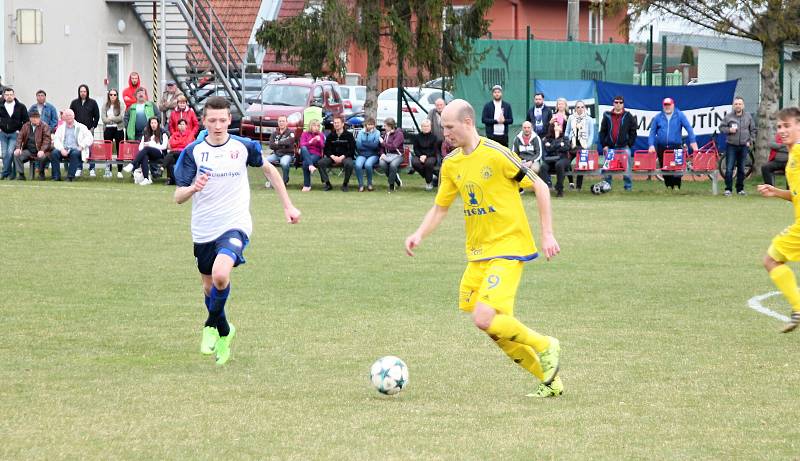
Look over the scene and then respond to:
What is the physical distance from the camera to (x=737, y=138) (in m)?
22.5

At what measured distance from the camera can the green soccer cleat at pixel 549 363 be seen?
7047 millimetres

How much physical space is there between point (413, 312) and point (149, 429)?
426cm

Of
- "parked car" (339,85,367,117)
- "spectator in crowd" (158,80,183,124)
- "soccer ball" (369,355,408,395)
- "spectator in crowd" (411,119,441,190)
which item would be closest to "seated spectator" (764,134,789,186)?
"spectator in crowd" (411,119,441,190)

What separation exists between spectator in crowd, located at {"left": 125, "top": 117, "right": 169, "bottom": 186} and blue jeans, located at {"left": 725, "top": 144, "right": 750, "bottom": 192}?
10666mm

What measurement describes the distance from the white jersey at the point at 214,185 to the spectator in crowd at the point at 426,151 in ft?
49.2

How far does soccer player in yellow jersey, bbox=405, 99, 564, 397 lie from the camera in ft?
23.0

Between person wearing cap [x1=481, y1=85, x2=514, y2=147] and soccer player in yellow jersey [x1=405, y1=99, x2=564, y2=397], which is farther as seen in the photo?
person wearing cap [x1=481, y1=85, x2=514, y2=147]

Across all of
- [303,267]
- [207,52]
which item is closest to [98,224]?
[303,267]

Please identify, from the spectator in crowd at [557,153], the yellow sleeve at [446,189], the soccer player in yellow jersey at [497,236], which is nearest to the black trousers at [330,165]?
the spectator in crowd at [557,153]

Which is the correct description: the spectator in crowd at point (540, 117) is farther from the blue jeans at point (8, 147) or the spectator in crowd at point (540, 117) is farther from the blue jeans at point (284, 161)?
the blue jeans at point (8, 147)

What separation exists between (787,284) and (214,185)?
A: 4.36 m

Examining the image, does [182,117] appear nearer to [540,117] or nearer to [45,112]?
[45,112]

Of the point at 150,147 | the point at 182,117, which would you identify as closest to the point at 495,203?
the point at 182,117

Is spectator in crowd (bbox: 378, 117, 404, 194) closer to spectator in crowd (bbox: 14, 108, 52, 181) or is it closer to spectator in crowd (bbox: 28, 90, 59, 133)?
spectator in crowd (bbox: 14, 108, 52, 181)
